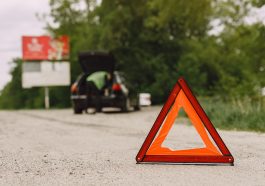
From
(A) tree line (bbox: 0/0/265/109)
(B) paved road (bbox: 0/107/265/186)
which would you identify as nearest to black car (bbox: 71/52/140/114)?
(A) tree line (bbox: 0/0/265/109)

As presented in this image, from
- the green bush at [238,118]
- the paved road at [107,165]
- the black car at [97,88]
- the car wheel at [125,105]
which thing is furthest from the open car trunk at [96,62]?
the paved road at [107,165]

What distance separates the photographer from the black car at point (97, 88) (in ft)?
74.4

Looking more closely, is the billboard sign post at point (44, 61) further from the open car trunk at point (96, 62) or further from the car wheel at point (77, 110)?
the open car trunk at point (96, 62)

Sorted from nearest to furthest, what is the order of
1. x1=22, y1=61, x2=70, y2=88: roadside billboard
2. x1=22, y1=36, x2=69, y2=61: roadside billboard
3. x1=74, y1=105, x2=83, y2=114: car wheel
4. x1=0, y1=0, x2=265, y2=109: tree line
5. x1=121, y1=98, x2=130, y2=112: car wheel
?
x1=121, y1=98, x2=130, y2=112: car wheel
x1=74, y1=105, x2=83, y2=114: car wheel
x1=0, y1=0, x2=265, y2=109: tree line
x1=22, y1=36, x2=69, y2=61: roadside billboard
x1=22, y1=61, x2=70, y2=88: roadside billboard

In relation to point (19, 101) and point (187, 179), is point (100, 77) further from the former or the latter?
point (19, 101)

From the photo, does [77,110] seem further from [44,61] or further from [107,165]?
[44,61]

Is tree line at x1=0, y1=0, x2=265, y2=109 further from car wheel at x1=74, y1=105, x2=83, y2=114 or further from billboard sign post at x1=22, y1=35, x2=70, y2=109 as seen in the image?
car wheel at x1=74, y1=105, x2=83, y2=114

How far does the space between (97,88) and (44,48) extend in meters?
21.8

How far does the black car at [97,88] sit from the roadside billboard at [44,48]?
20.7 m

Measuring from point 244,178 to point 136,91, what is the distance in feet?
62.0

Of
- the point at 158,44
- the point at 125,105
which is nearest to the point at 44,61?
the point at 158,44

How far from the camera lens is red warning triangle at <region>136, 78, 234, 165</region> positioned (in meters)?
7.29

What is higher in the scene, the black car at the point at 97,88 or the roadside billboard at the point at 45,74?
the black car at the point at 97,88

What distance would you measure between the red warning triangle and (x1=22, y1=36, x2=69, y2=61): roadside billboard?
120ft
